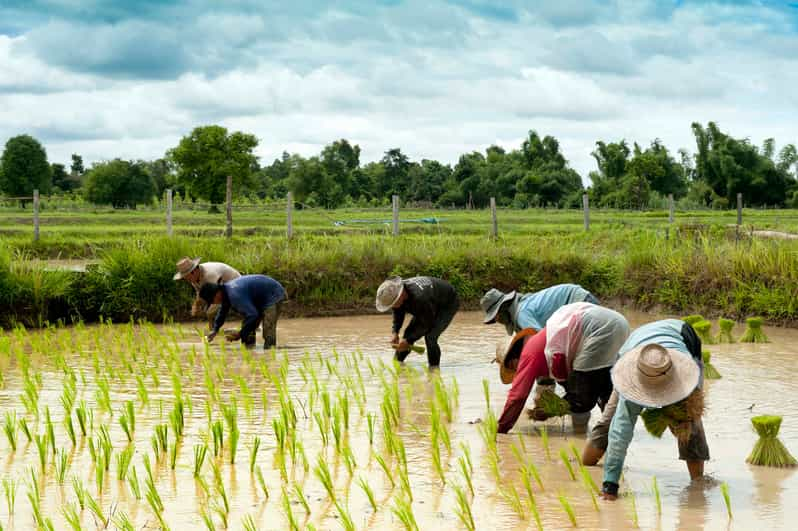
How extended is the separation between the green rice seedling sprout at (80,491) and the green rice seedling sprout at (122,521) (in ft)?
0.65

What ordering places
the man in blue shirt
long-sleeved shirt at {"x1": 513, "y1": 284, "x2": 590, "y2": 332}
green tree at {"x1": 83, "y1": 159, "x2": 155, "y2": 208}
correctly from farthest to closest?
green tree at {"x1": 83, "y1": 159, "x2": 155, "y2": 208}, the man in blue shirt, long-sleeved shirt at {"x1": 513, "y1": 284, "x2": 590, "y2": 332}

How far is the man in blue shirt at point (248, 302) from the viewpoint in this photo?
32.8 ft

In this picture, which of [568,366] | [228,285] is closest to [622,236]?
[228,285]

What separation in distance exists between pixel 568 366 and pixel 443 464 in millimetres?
1024

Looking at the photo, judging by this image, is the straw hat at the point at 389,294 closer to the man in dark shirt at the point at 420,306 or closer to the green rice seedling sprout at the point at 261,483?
the man in dark shirt at the point at 420,306

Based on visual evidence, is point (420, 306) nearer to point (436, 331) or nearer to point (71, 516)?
point (436, 331)

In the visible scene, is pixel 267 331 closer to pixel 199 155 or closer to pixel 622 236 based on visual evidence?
pixel 622 236

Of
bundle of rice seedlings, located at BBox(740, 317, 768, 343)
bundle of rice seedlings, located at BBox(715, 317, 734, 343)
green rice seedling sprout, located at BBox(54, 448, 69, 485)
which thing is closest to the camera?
green rice seedling sprout, located at BBox(54, 448, 69, 485)

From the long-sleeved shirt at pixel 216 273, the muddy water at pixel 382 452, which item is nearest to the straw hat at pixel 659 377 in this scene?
the muddy water at pixel 382 452

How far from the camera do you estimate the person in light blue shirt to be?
7117 mm

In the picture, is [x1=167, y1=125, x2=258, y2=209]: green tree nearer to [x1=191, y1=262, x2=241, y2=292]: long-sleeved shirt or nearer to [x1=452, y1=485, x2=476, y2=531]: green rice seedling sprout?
[x1=191, y1=262, x2=241, y2=292]: long-sleeved shirt

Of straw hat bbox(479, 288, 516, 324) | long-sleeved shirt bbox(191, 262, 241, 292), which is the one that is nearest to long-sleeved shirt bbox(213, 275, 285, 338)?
long-sleeved shirt bbox(191, 262, 241, 292)

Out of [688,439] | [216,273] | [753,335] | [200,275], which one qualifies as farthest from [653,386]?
[216,273]

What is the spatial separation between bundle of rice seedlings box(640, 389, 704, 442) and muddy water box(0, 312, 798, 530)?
0.39 metres
